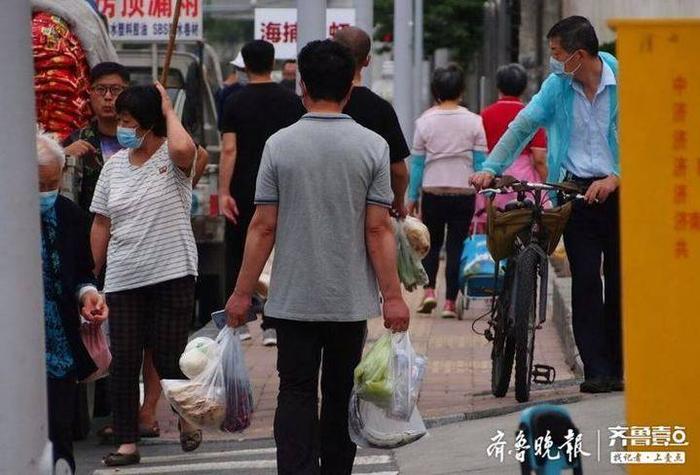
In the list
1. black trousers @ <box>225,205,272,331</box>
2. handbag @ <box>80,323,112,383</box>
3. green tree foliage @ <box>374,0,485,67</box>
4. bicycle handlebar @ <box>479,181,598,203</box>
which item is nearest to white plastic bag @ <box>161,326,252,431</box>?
handbag @ <box>80,323,112,383</box>

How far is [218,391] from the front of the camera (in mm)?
7004

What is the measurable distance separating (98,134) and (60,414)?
2.80 metres

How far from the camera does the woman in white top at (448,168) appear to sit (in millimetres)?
13875

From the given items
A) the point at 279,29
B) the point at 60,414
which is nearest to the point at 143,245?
the point at 60,414

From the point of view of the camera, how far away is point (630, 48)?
5.07 metres

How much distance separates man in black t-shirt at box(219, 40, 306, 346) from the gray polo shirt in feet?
13.0

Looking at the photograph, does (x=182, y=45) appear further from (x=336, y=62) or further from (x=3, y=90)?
(x=3, y=90)

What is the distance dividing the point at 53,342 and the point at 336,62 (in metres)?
1.49

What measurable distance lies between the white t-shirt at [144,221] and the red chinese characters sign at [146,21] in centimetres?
1026

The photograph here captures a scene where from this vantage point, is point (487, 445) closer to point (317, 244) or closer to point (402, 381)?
point (402, 381)

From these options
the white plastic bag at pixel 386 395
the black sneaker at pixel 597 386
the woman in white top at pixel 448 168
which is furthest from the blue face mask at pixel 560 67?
the woman in white top at pixel 448 168

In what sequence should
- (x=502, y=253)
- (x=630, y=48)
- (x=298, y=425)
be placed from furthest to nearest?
(x=502, y=253), (x=298, y=425), (x=630, y=48)

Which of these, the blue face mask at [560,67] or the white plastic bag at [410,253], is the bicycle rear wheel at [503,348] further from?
the blue face mask at [560,67]

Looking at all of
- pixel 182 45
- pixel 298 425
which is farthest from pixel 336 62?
pixel 182 45
